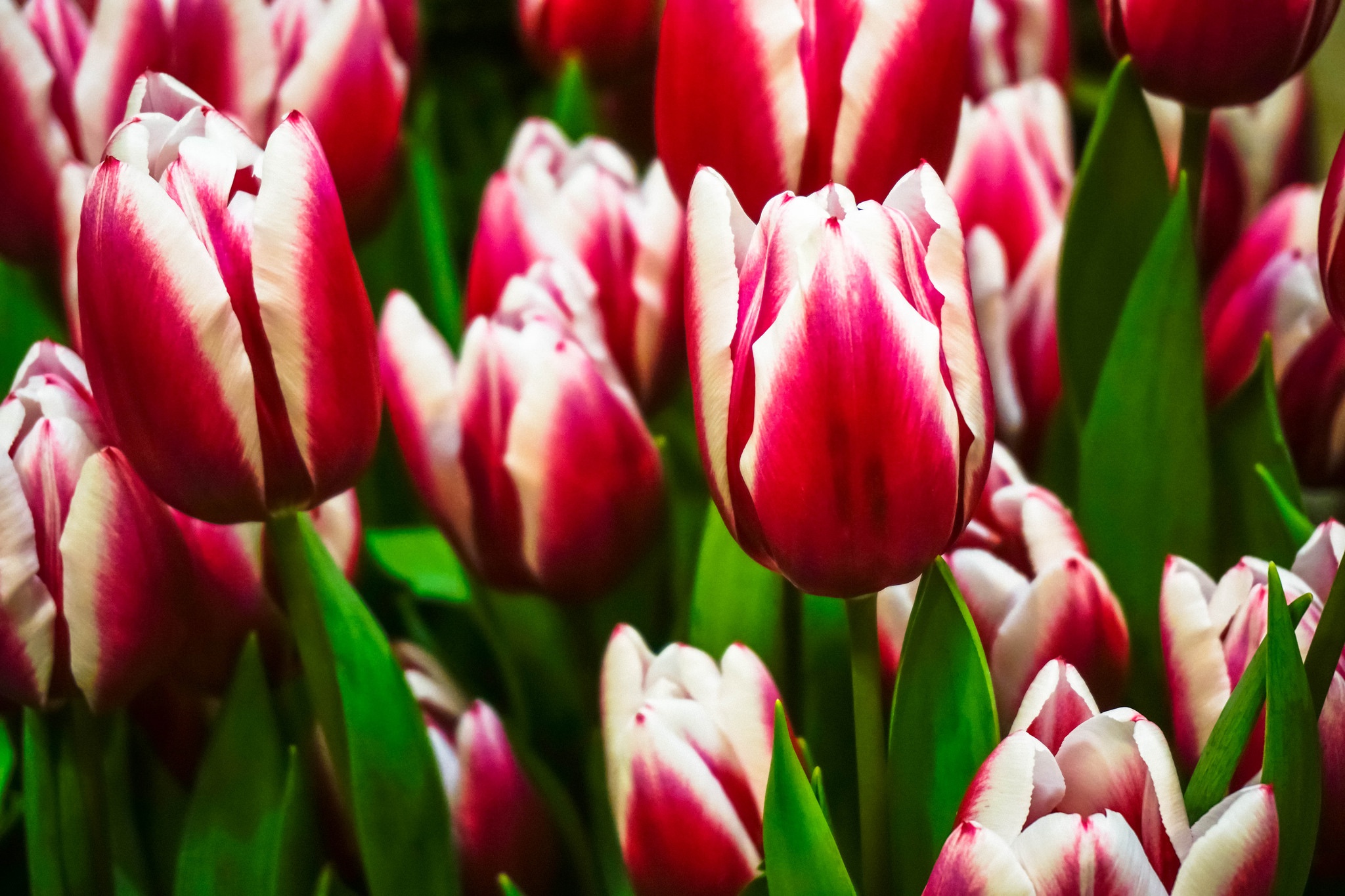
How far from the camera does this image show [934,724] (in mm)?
364

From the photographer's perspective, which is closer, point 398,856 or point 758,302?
point 758,302

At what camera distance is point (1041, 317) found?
0.52 m

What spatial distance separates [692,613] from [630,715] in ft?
0.24

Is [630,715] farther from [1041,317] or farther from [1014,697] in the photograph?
[1041,317]

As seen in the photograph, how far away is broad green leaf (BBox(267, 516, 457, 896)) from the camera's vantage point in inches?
15.6

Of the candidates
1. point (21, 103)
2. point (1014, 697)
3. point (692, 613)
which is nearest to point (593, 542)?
point (692, 613)

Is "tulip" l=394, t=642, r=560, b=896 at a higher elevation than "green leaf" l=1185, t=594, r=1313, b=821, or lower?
lower

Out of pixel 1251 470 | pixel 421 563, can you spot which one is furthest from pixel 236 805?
pixel 1251 470

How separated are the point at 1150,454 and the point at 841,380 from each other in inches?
8.6

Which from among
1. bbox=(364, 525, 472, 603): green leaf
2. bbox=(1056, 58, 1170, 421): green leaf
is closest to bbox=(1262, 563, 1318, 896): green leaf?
bbox=(1056, 58, 1170, 421): green leaf

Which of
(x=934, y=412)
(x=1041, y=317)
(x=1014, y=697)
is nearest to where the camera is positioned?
(x=934, y=412)

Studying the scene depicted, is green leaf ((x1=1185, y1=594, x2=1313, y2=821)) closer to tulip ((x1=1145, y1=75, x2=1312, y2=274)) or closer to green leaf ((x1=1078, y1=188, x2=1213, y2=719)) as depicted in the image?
green leaf ((x1=1078, y1=188, x2=1213, y2=719))

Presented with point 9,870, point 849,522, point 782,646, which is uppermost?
point 849,522

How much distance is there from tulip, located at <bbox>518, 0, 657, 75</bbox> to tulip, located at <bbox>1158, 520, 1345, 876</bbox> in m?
0.43
